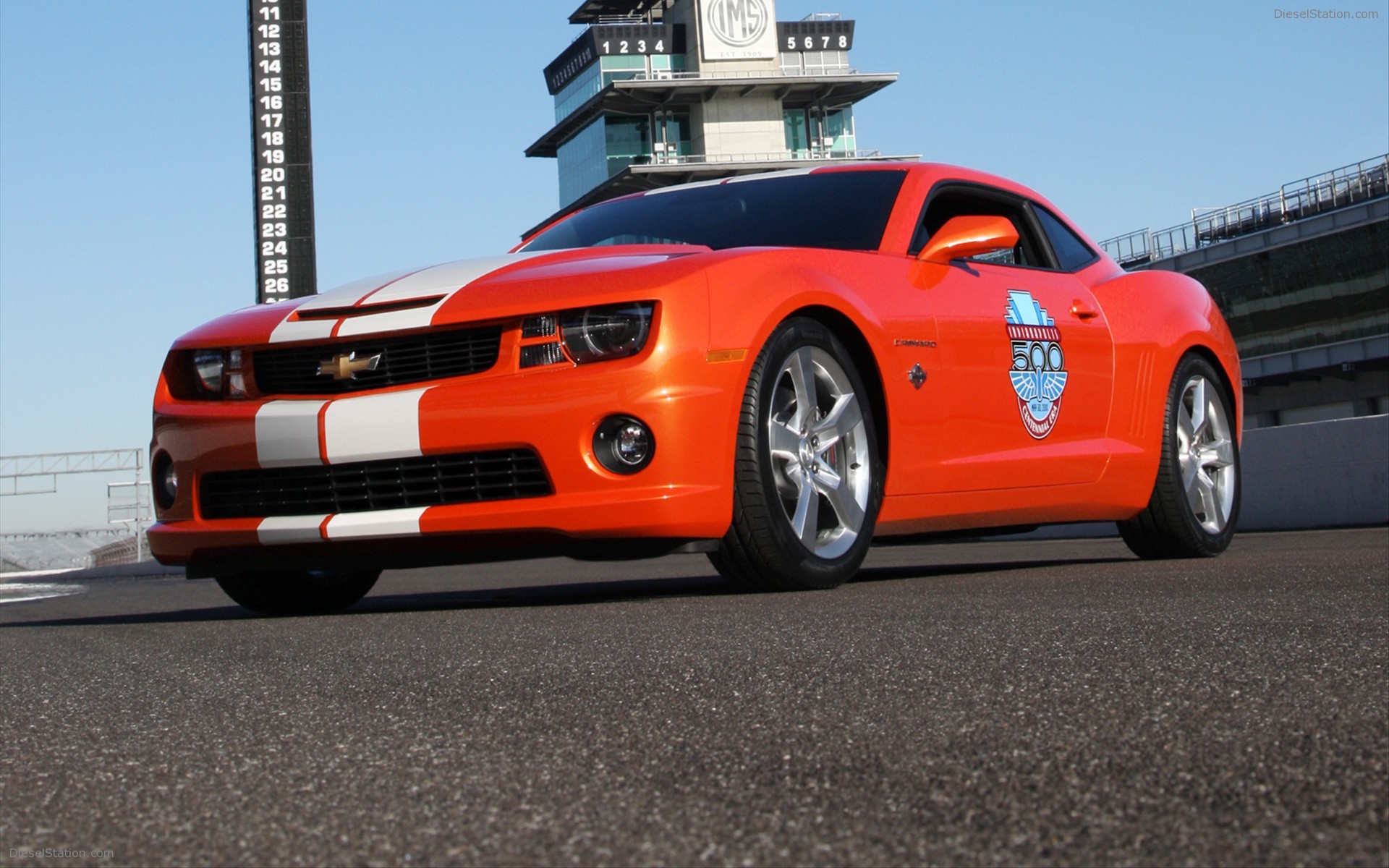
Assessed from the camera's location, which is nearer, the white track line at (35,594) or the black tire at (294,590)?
the black tire at (294,590)

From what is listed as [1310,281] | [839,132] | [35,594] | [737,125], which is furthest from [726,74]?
[35,594]

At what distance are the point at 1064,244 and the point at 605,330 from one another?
270 centimetres

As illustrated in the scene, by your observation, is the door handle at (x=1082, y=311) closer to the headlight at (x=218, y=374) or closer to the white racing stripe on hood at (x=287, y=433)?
the white racing stripe on hood at (x=287, y=433)

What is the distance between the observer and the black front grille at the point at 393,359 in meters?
4.35

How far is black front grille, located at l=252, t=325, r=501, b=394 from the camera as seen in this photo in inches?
171

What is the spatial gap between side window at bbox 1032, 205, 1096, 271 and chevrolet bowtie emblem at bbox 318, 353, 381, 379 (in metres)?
2.90

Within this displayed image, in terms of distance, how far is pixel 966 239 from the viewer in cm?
519

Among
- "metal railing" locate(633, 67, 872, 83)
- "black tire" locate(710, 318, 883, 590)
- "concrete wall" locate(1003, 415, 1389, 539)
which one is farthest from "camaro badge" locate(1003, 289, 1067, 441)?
"metal railing" locate(633, 67, 872, 83)

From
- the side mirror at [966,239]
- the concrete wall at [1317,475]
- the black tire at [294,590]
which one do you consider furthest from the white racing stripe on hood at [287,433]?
the concrete wall at [1317,475]

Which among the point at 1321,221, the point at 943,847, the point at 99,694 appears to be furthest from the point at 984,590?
the point at 1321,221

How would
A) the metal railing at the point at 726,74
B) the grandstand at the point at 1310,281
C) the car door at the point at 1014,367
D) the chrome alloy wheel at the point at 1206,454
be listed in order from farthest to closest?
1. the metal railing at the point at 726,74
2. the grandstand at the point at 1310,281
3. the chrome alloy wheel at the point at 1206,454
4. the car door at the point at 1014,367

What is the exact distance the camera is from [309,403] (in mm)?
4457

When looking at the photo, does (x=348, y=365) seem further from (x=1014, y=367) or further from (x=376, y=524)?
(x=1014, y=367)

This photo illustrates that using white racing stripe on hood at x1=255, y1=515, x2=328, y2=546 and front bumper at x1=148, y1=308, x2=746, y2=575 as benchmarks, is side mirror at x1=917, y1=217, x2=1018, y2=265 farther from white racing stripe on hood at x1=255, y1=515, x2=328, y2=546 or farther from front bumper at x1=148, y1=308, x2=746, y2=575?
white racing stripe on hood at x1=255, y1=515, x2=328, y2=546
